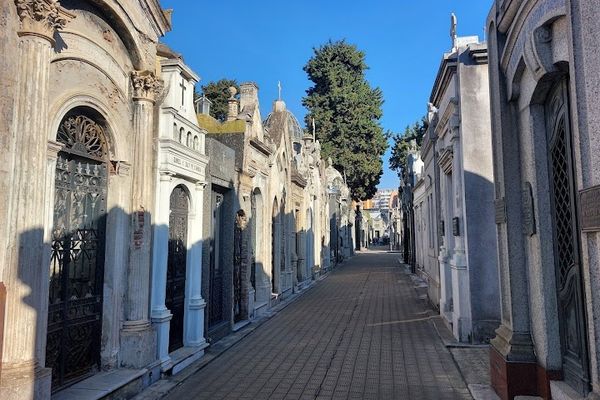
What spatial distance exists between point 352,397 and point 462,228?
4.10m

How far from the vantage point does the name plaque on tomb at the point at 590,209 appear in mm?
2824

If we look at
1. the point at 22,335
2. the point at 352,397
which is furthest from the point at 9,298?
the point at 352,397

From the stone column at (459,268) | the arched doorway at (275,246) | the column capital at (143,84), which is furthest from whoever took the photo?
the arched doorway at (275,246)

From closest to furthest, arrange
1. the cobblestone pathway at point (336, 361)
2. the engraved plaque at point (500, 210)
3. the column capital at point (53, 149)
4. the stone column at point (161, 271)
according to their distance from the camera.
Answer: the column capital at point (53, 149), the engraved plaque at point (500, 210), the cobblestone pathway at point (336, 361), the stone column at point (161, 271)

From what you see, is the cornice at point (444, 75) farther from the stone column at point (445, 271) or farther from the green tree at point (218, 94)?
the green tree at point (218, 94)

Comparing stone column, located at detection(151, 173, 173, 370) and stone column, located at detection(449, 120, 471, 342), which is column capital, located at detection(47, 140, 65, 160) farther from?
stone column, located at detection(449, 120, 471, 342)

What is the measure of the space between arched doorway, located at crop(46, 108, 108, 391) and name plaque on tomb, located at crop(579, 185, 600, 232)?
4818mm

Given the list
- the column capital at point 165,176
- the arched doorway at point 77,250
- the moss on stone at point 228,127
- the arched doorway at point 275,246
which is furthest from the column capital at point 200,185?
the arched doorway at point 275,246

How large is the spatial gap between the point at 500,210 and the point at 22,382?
496cm

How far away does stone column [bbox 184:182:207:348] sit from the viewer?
716cm

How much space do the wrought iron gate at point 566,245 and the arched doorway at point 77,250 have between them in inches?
195

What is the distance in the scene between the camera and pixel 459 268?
7.88 meters

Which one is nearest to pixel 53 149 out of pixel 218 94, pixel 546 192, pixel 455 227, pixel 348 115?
pixel 546 192

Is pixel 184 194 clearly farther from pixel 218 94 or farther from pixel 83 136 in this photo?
pixel 218 94
